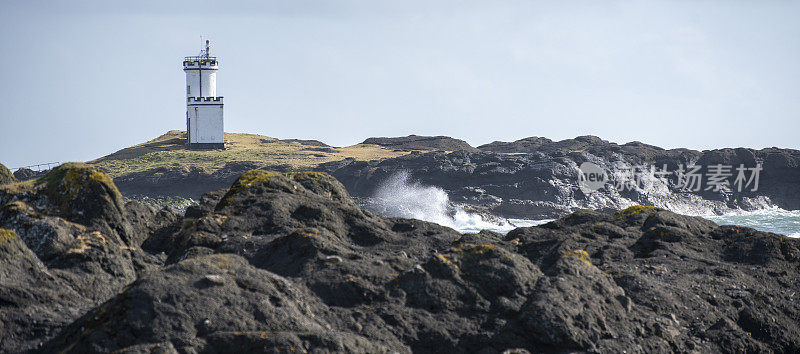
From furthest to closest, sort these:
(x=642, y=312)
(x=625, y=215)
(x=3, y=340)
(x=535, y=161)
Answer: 1. (x=535, y=161)
2. (x=625, y=215)
3. (x=642, y=312)
4. (x=3, y=340)

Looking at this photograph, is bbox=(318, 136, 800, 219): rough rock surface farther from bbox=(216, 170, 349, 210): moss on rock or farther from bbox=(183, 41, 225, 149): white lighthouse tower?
bbox=(216, 170, 349, 210): moss on rock

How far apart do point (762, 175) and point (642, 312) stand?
76.2 meters

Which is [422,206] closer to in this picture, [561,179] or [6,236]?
[561,179]

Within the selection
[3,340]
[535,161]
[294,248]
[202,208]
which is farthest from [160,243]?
[535,161]

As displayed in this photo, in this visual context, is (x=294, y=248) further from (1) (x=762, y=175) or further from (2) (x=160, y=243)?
(1) (x=762, y=175)

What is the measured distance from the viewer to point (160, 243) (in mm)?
13062

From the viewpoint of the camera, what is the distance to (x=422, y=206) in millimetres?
60656

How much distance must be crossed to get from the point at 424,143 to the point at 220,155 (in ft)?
116

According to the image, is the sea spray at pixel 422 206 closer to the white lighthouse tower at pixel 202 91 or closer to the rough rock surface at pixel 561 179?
the rough rock surface at pixel 561 179

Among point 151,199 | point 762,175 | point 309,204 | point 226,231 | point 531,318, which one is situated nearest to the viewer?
point 531,318

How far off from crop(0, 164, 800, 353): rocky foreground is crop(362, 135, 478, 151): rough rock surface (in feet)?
295

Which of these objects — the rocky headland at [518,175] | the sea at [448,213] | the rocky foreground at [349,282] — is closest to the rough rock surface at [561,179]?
the rocky headland at [518,175]

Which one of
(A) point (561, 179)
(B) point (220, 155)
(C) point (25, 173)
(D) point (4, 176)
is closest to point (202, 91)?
(B) point (220, 155)

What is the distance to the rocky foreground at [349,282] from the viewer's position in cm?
738
